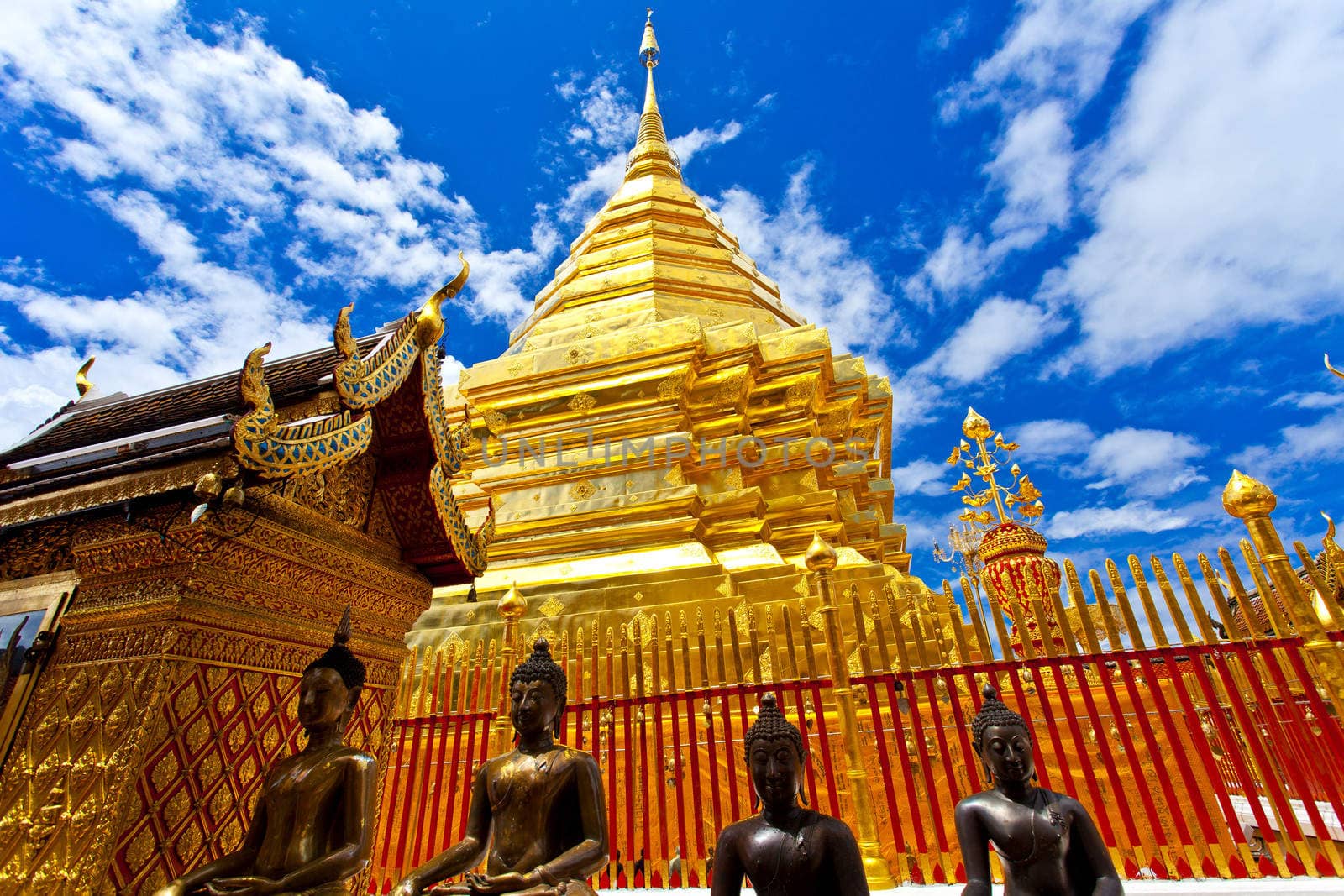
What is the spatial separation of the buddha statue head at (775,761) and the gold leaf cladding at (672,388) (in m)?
7.14

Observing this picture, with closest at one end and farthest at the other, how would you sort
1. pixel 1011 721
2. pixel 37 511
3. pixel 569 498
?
pixel 1011 721 → pixel 37 511 → pixel 569 498

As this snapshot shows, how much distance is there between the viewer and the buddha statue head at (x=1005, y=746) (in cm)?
250

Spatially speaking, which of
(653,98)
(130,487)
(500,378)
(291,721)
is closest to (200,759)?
(291,721)

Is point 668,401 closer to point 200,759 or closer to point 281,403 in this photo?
point 281,403

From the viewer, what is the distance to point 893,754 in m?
4.90

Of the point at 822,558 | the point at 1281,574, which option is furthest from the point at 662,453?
the point at 1281,574

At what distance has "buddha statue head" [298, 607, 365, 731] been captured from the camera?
2.54 meters

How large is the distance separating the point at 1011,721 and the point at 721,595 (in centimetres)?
416

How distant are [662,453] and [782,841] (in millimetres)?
6574

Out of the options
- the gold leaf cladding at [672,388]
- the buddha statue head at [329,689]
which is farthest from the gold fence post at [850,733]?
the gold leaf cladding at [672,388]

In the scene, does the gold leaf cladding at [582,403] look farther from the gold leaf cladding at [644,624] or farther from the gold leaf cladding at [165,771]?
the gold leaf cladding at [165,771]

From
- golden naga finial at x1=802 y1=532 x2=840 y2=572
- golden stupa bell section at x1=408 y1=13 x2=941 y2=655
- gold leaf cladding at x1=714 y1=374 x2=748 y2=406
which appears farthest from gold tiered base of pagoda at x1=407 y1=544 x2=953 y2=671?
gold leaf cladding at x1=714 y1=374 x2=748 y2=406

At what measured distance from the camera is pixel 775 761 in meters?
2.37

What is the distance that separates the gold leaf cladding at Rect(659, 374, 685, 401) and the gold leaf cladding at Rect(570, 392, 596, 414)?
39.1 inches
